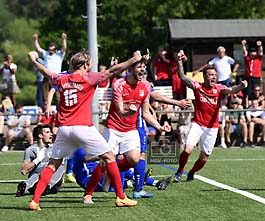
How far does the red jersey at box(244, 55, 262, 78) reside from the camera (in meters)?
23.6

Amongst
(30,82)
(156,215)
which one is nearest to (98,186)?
(156,215)

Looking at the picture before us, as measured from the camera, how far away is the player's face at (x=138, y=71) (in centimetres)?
1161

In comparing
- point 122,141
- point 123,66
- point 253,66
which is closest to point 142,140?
point 122,141

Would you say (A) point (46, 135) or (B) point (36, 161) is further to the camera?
(A) point (46, 135)

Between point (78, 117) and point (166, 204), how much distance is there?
1.66 m

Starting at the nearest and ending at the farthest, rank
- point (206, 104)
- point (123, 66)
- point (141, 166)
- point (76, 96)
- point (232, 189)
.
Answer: point (123, 66)
point (76, 96)
point (141, 166)
point (232, 189)
point (206, 104)

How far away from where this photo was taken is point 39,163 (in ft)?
40.9

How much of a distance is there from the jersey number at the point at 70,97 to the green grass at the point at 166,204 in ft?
4.36

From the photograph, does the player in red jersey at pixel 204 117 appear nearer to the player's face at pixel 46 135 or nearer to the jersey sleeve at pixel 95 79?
the player's face at pixel 46 135

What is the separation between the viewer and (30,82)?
277 ft

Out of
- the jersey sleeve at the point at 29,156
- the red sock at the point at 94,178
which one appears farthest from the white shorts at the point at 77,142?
the jersey sleeve at the point at 29,156

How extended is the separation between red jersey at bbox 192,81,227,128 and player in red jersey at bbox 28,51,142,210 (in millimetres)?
3430

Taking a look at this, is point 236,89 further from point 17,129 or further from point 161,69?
point 161,69

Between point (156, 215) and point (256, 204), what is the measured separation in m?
1.52
